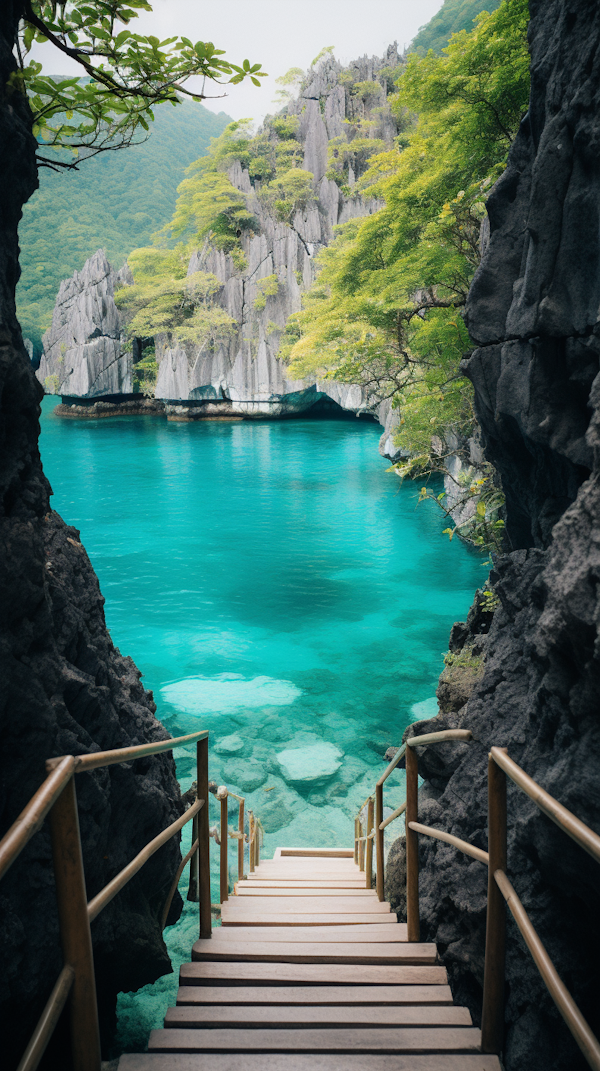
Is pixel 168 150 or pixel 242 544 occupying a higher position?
pixel 168 150

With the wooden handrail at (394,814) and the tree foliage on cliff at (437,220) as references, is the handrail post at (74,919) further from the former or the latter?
the tree foliage on cliff at (437,220)

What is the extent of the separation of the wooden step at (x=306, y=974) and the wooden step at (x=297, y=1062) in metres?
0.55

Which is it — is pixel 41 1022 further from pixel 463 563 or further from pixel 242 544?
pixel 242 544

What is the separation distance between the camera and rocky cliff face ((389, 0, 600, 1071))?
2248 mm

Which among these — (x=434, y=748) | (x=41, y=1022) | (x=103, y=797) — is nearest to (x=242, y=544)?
(x=434, y=748)

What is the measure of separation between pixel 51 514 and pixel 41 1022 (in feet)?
9.80

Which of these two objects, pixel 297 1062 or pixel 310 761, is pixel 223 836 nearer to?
pixel 297 1062

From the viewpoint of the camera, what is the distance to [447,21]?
63.0m

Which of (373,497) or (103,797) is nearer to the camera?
(103,797)

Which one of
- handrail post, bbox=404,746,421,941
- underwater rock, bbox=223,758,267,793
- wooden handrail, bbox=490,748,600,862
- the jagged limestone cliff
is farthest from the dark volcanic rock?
the jagged limestone cliff

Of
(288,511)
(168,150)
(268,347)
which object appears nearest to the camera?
(288,511)

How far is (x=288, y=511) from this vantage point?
21.9m

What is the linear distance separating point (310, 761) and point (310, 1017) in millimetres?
6707

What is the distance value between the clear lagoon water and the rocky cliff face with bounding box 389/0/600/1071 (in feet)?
8.07
